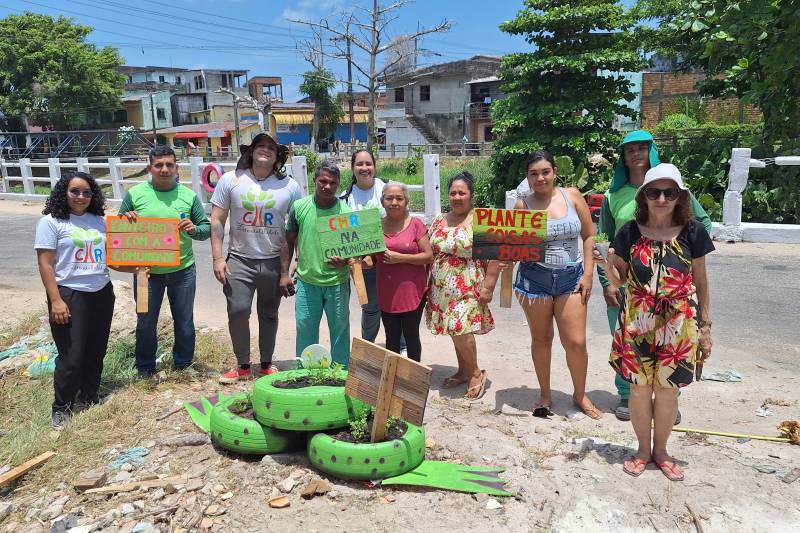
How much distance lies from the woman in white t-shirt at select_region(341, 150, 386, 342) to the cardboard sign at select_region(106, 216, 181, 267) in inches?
55.6

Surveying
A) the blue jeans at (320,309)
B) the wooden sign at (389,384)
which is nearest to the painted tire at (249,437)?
the wooden sign at (389,384)

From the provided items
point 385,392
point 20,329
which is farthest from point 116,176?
point 385,392

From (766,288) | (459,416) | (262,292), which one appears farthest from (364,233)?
(766,288)

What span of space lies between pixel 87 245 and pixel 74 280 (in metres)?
0.25

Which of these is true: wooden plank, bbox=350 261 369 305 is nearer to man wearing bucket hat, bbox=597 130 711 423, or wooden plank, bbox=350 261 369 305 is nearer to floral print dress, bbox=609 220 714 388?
man wearing bucket hat, bbox=597 130 711 423

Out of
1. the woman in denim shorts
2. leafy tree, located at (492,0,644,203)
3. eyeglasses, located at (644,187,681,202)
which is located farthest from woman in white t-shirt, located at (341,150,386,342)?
leafy tree, located at (492,0,644,203)

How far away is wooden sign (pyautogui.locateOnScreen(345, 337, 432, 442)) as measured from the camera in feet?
10.8

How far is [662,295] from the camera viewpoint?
3.20 metres

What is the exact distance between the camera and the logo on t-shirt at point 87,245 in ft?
13.9

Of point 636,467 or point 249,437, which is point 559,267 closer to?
point 636,467

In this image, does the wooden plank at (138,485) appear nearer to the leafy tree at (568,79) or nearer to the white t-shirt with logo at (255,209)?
the white t-shirt with logo at (255,209)

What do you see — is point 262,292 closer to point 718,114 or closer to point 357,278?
point 357,278

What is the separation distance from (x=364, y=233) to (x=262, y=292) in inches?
39.5

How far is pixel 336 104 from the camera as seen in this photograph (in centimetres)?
5000
